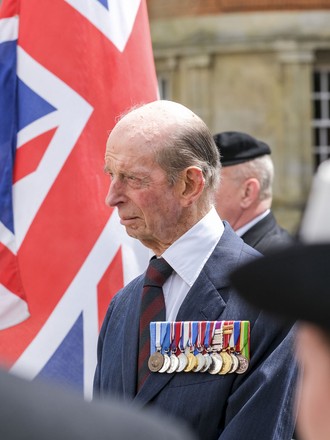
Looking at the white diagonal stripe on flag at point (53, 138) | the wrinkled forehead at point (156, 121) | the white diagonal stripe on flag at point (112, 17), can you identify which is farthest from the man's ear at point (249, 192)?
the wrinkled forehead at point (156, 121)

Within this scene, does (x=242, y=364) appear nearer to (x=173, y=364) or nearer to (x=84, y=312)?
(x=173, y=364)

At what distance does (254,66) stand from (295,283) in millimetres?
18679

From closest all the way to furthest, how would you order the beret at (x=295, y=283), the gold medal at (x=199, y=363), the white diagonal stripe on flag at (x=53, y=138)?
the beret at (x=295, y=283) → the gold medal at (x=199, y=363) → the white diagonal stripe on flag at (x=53, y=138)

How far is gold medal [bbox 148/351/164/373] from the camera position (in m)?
3.20

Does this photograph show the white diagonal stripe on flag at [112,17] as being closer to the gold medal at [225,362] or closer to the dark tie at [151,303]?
the dark tie at [151,303]

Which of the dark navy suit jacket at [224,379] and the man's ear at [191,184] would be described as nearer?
the dark navy suit jacket at [224,379]

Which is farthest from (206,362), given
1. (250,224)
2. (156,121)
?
(250,224)

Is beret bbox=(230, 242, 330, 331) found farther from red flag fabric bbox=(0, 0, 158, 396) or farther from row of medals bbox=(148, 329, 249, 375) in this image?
red flag fabric bbox=(0, 0, 158, 396)

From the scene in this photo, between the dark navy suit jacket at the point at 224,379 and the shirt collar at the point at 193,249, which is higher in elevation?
the shirt collar at the point at 193,249

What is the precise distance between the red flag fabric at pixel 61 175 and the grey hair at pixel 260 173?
1.50 metres

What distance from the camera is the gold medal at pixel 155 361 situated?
10.5 feet

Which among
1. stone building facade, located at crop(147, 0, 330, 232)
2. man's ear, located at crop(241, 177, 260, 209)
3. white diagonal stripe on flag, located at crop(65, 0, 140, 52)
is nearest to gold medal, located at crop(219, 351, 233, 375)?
white diagonal stripe on flag, located at crop(65, 0, 140, 52)

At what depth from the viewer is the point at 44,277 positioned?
4391 mm

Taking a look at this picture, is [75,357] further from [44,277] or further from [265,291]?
[265,291]
